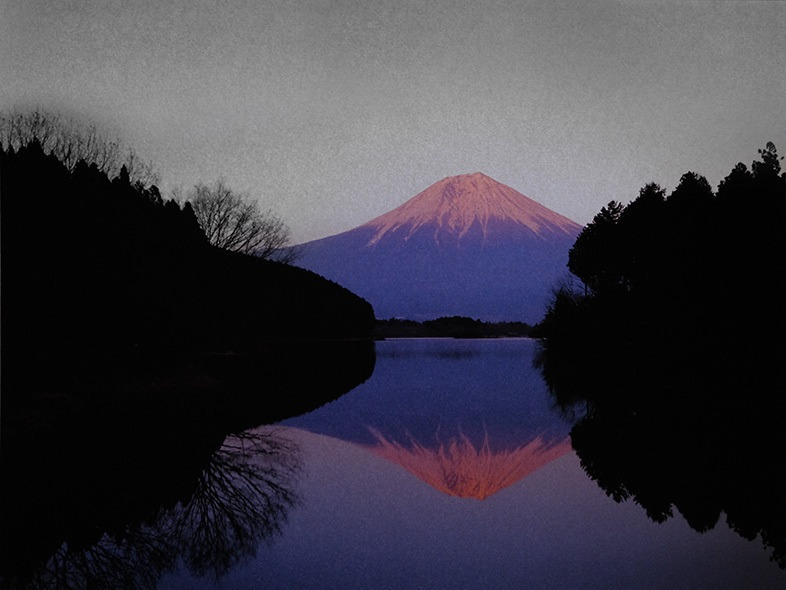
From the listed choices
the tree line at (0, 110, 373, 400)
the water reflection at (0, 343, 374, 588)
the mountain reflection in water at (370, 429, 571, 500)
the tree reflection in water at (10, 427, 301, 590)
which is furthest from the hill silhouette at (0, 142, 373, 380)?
the mountain reflection in water at (370, 429, 571, 500)

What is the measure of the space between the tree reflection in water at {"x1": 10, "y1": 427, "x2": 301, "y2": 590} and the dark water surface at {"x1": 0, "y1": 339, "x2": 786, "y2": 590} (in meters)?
0.03

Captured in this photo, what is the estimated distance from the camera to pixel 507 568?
6680 millimetres

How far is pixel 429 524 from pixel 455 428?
872 cm

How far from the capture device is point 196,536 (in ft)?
26.0

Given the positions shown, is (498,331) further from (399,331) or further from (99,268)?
(99,268)

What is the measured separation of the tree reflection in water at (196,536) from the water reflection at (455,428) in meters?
2.67

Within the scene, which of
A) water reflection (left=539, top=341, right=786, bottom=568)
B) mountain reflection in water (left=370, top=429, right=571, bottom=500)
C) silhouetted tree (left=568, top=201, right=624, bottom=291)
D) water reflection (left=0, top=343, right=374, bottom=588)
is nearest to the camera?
water reflection (left=0, top=343, right=374, bottom=588)

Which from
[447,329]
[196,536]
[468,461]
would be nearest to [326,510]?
[196,536]

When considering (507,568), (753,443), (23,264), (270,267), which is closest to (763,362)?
(753,443)

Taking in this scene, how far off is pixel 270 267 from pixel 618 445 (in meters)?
57.5

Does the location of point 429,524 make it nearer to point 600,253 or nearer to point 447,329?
point 600,253

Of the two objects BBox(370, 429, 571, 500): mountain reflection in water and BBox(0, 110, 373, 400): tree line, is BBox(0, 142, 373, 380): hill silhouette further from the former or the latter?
BBox(370, 429, 571, 500): mountain reflection in water

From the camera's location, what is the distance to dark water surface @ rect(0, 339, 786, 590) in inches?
259

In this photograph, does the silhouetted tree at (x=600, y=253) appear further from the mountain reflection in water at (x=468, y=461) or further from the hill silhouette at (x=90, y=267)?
the mountain reflection in water at (x=468, y=461)
